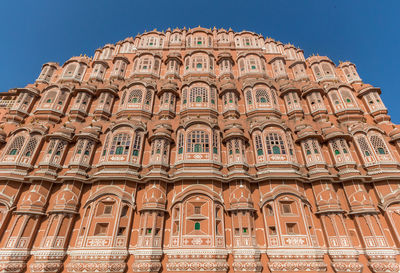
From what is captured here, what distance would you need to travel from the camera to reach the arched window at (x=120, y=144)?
56.5ft

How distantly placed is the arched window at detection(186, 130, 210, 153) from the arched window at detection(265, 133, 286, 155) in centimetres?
526

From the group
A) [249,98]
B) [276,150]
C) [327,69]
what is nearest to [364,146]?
[276,150]

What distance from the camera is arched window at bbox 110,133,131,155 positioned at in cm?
1722

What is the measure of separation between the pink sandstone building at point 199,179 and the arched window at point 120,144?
0.32 feet

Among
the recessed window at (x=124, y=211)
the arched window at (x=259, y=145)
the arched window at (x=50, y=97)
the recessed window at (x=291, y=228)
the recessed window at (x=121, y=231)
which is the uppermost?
the arched window at (x=50, y=97)

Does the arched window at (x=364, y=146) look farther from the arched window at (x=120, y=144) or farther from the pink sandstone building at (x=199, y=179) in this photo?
the arched window at (x=120, y=144)

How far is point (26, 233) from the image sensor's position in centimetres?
1395

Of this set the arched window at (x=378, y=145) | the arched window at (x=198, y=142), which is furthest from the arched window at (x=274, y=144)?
the arched window at (x=378, y=145)

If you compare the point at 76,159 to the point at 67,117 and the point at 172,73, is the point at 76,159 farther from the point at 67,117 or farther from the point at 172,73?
the point at 172,73

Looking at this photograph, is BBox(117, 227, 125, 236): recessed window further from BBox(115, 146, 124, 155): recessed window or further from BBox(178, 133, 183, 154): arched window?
BBox(178, 133, 183, 154): arched window

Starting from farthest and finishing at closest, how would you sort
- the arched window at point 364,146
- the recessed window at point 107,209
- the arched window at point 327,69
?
the arched window at point 327,69
the arched window at point 364,146
the recessed window at point 107,209

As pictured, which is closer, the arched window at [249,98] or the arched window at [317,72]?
the arched window at [249,98]

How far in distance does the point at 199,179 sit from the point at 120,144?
7.70 m

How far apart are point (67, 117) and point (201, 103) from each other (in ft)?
46.5
